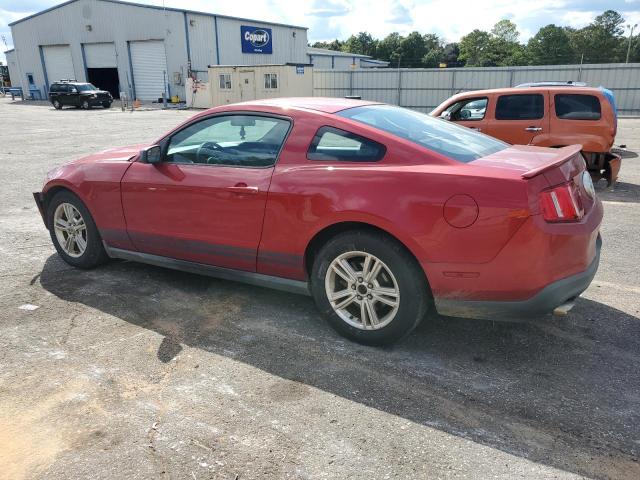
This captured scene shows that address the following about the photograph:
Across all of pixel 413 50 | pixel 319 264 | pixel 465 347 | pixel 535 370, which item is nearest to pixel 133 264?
pixel 319 264

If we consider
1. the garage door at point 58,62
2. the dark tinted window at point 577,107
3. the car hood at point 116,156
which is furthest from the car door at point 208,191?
the garage door at point 58,62

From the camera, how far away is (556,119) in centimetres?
872

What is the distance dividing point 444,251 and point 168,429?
1.78m

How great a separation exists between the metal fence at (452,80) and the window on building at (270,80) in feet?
7.73

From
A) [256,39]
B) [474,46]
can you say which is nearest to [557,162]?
[256,39]

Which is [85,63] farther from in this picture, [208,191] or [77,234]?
[208,191]

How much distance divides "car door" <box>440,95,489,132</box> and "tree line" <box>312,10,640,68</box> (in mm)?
78549

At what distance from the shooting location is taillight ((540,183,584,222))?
285 cm

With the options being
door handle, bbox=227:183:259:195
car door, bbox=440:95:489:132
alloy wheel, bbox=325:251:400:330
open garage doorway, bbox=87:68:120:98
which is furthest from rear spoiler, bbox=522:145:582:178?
open garage doorway, bbox=87:68:120:98

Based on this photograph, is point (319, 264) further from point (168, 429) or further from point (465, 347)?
point (168, 429)

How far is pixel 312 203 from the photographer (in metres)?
3.36

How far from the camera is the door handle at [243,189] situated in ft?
11.8

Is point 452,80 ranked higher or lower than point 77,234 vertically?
higher

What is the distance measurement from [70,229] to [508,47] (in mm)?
110494
